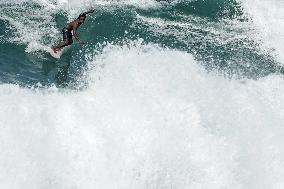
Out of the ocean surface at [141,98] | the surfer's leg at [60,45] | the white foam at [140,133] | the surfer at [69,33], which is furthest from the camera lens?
the surfer's leg at [60,45]

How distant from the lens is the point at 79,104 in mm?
15781

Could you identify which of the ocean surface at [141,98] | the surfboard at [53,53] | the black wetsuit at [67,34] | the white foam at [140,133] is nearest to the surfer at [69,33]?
the black wetsuit at [67,34]

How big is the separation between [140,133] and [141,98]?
164cm

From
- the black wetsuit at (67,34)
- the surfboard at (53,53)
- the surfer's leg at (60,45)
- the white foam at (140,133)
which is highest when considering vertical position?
the black wetsuit at (67,34)

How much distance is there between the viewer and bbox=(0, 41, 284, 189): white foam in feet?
45.9

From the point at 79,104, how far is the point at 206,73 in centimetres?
583

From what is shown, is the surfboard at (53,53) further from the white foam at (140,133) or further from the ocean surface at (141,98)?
the white foam at (140,133)

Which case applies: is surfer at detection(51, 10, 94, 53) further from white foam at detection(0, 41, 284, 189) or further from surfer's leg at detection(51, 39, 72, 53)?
white foam at detection(0, 41, 284, 189)

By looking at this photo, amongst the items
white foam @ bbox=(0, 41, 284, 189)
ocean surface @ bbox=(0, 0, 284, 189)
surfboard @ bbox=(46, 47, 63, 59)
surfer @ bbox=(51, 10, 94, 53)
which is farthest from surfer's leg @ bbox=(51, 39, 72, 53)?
white foam @ bbox=(0, 41, 284, 189)

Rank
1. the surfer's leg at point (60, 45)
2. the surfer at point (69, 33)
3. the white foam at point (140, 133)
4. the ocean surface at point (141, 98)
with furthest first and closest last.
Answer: the surfer's leg at point (60, 45)
the surfer at point (69, 33)
the ocean surface at point (141, 98)
the white foam at point (140, 133)

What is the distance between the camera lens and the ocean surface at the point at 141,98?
14219mm

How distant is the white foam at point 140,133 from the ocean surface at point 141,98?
0.12 feet

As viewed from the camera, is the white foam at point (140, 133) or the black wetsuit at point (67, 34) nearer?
the white foam at point (140, 133)

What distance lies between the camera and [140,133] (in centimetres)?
1516
